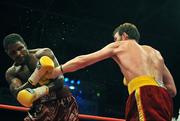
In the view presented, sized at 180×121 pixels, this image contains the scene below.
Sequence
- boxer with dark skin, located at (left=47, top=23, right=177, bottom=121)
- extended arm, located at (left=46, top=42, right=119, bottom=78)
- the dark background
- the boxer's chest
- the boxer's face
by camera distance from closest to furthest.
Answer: boxer with dark skin, located at (left=47, top=23, right=177, bottom=121) → extended arm, located at (left=46, top=42, right=119, bottom=78) → the boxer's face → the boxer's chest → the dark background

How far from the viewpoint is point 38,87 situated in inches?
97.0

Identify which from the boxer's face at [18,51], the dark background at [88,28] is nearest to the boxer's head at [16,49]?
the boxer's face at [18,51]

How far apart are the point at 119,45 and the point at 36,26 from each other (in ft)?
16.3

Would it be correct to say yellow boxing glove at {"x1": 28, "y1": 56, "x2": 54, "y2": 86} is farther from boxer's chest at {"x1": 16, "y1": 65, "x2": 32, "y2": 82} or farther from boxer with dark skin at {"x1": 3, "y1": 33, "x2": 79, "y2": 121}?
boxer's chest at {"x1": 16, "y1": 65, "x2": 32, "y2": 82}

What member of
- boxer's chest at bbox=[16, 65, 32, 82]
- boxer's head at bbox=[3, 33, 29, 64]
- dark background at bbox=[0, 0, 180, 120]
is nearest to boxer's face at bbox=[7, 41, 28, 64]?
boxer's head at bbox=[3, 33, 29, 64]

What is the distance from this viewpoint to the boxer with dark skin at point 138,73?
2014 millimetres

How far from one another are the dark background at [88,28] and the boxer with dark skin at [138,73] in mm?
4251

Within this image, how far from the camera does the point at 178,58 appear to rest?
8.08 metres

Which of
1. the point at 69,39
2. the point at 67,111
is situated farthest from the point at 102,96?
the point at 67,111

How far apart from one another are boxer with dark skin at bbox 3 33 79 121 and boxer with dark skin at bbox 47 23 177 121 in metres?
0.30

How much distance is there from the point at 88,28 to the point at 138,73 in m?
5.15

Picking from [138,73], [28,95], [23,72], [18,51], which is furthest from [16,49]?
[138,73]

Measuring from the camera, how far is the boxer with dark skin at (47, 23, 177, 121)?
2014 mm

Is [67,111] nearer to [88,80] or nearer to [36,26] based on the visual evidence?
[36,26]
